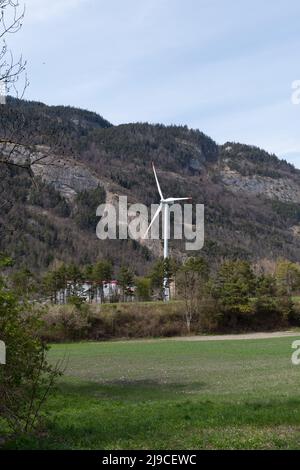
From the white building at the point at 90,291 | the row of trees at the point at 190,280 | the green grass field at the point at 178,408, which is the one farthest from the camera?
the white building at the point at 90,291

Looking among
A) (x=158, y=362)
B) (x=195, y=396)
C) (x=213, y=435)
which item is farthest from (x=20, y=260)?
(x=213, y=435)

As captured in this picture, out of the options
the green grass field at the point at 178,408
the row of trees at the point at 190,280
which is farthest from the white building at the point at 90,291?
the green grass field at the point at 178,408

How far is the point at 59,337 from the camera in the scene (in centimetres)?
8375

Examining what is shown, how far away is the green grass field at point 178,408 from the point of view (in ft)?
38.6

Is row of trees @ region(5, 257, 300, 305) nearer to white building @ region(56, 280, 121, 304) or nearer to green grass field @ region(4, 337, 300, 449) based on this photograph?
white building @ region(56, 280, 121, 304)

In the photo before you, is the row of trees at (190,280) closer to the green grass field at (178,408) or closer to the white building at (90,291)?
the white building at (90,291)

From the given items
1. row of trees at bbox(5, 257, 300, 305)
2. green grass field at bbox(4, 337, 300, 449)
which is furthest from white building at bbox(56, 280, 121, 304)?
green grass field at bbox(4, 337, 300, 449)

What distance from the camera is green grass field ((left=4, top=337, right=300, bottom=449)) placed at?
38.6 ft

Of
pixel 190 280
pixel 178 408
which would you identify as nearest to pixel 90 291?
pixel 190 280

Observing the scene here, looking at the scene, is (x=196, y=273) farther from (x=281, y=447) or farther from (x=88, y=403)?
(x=281, y=447)

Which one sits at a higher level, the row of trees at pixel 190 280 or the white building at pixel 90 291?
the row of trees at pixel 190 280

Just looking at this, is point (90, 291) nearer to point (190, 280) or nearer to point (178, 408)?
point (190, 280)

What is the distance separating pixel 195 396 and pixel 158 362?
2211 cm

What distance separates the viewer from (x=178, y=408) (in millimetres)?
16938
